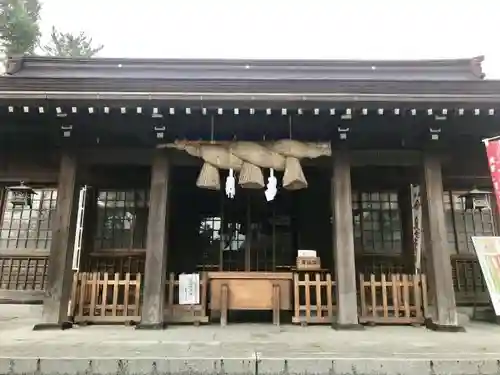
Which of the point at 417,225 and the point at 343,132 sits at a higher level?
the point at 343,132

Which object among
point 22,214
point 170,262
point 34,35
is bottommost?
point 170,262

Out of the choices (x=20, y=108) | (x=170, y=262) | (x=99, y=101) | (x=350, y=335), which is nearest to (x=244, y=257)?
(x=170, y=262)

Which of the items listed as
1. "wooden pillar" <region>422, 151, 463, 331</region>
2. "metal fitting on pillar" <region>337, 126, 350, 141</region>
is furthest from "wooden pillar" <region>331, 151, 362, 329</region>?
"wooden pillar" <region>422, 151, 463, 331</region>

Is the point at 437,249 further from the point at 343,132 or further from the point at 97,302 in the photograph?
the point at 97,302

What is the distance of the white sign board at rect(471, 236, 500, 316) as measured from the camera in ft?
23.4

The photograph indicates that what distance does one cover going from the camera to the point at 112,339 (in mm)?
5707

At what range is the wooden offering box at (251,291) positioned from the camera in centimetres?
746

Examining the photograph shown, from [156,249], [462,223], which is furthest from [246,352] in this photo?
[462,223]

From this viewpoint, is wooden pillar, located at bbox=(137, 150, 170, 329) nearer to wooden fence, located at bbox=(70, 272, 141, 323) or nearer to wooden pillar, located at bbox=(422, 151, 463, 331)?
wooden fence, located at bbox=(70, 272, 141, 323)

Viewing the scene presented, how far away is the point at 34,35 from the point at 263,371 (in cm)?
2804

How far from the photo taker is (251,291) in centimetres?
753

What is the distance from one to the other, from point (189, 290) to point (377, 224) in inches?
185

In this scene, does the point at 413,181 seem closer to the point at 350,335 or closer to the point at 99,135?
the point at 350,335

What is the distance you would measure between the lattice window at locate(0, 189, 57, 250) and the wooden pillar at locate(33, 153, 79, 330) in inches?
87.1
